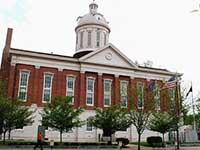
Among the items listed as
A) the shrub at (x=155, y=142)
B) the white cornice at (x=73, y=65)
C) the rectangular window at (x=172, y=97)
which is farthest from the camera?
the white cornice at (x=73, y=65)

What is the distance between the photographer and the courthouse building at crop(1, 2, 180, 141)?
3841 centimetres

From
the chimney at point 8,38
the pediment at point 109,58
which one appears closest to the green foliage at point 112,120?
the pediment at point 109,58

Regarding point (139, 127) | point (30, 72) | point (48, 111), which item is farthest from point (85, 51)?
point (139, 127)

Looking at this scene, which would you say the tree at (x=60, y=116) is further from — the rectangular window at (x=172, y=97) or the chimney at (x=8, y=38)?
the chimney at (x=8, y=38)

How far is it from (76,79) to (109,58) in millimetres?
6565

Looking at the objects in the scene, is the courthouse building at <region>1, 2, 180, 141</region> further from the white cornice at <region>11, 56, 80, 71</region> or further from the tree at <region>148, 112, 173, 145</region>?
the tree at <region>148, 112, 173, 145</region>

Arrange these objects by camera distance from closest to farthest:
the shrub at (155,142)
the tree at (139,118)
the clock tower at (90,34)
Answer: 1. the tree at (139,118)
2. the shrub at (155,142)
3. the clock tower at (90,34)

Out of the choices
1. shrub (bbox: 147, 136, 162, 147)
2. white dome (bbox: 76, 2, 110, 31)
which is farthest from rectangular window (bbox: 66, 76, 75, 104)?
shrub (bbox: 147, 136, 162, 147)

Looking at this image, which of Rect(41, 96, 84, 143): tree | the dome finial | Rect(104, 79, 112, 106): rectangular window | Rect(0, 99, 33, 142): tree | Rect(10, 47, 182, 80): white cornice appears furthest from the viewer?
the dome finial

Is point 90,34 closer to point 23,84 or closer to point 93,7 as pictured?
point 93,7

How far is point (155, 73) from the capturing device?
159 feet

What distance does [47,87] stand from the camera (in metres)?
40.3

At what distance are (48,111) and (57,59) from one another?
11826 millimetres

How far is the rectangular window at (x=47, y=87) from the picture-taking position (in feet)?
131
